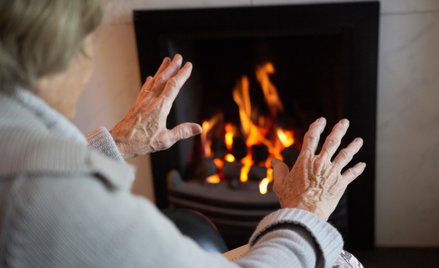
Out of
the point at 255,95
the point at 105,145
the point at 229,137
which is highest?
the point at 105,145

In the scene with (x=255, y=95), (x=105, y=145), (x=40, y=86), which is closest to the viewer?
(x=40, y=86)

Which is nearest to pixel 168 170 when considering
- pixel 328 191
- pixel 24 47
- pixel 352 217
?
pixel 352 217

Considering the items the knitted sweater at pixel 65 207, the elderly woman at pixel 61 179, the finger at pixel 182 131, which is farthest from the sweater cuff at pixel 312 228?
the finger at pixel 182 131

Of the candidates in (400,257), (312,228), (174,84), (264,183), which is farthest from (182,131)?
(400,257)

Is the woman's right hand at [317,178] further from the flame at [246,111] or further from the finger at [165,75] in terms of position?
the flame at [246,111]

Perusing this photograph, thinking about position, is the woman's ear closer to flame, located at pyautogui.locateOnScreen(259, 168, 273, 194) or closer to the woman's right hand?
the woman's right hand

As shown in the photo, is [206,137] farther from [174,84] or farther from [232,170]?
[174,84]

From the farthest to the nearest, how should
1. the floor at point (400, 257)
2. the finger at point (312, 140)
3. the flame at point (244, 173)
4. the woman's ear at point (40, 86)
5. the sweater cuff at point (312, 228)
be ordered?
1. the flame at point (244, 173)
2. the floor at point (400, 257)
3. the finger at point (312, 140)
4. the sweater cuff at point (312, 228)
5. the woman's ear at point (40, 86)

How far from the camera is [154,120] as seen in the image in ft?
3.74

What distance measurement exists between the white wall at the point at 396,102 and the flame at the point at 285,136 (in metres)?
0.34

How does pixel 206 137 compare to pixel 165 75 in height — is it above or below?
below

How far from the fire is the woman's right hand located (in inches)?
43.5

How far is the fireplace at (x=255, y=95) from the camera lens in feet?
5.85

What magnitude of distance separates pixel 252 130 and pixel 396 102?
1.85 feet
